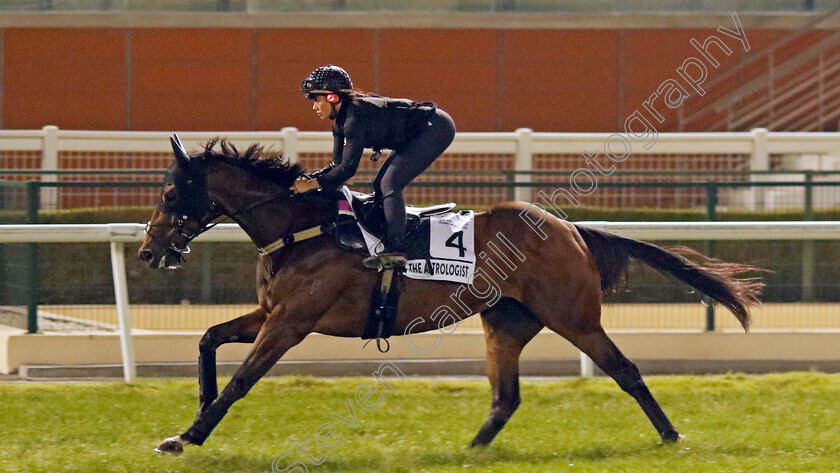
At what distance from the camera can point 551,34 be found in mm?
18641

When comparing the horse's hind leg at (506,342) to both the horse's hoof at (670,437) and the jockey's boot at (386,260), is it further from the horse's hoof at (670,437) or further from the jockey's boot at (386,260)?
the horse's hoof at (670,437)

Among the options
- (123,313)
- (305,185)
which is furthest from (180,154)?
(123,313)

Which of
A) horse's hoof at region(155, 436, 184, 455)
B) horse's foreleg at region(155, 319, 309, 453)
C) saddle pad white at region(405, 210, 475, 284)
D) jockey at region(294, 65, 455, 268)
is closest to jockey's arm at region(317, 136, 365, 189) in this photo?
jockey at region(294, 65, 455, 268)

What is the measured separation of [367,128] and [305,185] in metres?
→ 0.40

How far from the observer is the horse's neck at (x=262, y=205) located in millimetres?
5617

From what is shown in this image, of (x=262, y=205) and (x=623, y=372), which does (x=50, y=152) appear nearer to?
(x=262, y=205)

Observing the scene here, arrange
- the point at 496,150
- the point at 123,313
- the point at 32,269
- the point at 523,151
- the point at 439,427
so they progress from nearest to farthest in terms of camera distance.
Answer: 1. the point at 439,427
2. the point at 123,313
3. the point at 32,269
4. the point at 496,150
5. the point at 523,151


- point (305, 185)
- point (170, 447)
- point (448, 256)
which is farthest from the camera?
point (448, 256)

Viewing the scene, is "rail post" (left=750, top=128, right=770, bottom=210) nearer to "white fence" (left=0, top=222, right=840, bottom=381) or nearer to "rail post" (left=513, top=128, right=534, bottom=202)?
"rail post" (left=513, top=128, right=534, bottom=202)

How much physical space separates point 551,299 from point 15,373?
13.8 ft

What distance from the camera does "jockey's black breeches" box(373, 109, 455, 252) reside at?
5.59m

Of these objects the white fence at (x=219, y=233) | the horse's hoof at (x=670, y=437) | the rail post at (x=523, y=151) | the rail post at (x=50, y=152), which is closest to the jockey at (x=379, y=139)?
the horse's hoof at (x=670, y=437)

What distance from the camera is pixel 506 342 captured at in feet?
19.5

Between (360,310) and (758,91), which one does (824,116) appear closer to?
(758,91)
